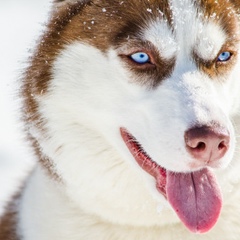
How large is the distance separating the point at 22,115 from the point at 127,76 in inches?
27.1

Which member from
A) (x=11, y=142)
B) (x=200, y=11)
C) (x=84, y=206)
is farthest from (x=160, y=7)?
(x=11, y=142)

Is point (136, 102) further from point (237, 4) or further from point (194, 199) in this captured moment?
point (237, 4)

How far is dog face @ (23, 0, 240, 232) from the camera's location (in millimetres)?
3600

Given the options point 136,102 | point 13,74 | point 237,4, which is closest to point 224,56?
point 237,4

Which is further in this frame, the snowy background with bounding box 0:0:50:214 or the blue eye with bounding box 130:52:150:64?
the snowy background with bounding box 0:0:50:214

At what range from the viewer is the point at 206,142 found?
11.4 feet

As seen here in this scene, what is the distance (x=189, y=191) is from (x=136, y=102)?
0.46 m

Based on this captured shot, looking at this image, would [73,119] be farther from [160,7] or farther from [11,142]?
[11,142]

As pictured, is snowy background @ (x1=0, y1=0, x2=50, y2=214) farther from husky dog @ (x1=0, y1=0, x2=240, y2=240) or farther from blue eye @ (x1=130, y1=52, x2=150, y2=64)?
blue eye @ (x1=130, y1=52, x2=150, y2=64)

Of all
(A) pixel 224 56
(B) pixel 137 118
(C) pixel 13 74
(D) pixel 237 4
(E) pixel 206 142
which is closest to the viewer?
(E) pixel 206 142

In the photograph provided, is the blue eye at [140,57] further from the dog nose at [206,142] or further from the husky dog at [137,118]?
the dog nose at [206,142]

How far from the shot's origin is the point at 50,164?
4156 mm

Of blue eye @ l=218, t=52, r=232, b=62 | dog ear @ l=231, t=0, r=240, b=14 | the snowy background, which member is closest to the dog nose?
blue eye @ l=218, t=52, r=232, b=62

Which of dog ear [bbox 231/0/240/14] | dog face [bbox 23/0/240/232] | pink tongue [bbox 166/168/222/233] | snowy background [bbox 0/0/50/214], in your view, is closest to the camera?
dog face [bbox 23/0/240/232]
